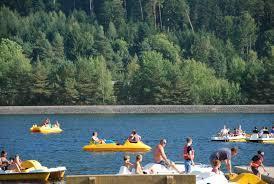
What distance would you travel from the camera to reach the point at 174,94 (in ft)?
496

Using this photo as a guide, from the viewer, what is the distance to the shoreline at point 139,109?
5906 inches

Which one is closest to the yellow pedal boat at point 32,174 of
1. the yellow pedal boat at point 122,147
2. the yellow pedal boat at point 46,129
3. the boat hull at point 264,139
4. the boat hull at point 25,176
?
the boat hull at point 25,176

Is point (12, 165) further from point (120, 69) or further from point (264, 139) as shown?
point (120, 69)

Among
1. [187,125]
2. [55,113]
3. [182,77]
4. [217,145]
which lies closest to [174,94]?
[182,77]

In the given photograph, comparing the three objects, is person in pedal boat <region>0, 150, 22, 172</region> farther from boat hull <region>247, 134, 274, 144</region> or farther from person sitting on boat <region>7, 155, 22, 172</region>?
boat hull <region>247, 134, 274, 144</region>

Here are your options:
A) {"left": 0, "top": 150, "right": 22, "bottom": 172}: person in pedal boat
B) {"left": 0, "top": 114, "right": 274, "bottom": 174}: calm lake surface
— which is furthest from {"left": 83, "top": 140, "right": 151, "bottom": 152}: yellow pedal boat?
{"left": 0, "top": 150, "right": 22, "bottom": 172}: person in pedal boat

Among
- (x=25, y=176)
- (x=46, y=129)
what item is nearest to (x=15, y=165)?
(x=25, y=176)

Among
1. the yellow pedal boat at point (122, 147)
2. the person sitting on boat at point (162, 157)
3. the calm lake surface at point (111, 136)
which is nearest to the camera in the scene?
the person sitting on boat at point (162, 157)

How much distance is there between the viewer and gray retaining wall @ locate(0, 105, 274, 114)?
492 feet

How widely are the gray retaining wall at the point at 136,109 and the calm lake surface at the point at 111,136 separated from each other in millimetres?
2510

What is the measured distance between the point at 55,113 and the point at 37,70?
756cm

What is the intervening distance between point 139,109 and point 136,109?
48 centimetres

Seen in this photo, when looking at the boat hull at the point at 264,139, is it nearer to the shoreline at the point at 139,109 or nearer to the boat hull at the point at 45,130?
the boat hull at the point at 45,130

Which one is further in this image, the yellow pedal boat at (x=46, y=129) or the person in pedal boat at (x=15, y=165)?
the yellow pedal boat at (x=46, y=129)
